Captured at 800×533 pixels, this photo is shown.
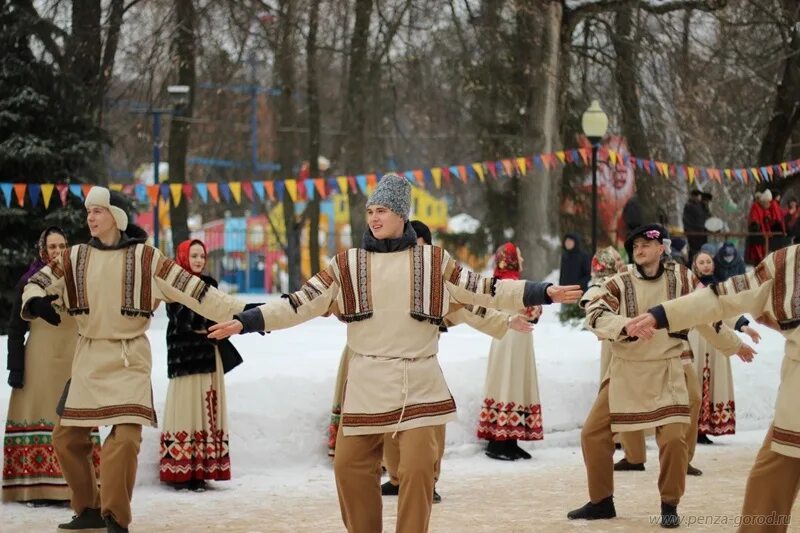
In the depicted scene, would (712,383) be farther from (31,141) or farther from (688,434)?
(31,141)

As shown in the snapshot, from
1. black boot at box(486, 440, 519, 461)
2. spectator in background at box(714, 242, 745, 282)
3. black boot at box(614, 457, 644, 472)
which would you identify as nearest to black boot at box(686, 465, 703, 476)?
black boot at box(614, 457, 644, 472)

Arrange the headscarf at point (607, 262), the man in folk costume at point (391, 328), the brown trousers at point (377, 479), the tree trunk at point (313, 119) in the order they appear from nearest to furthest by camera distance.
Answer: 1. the brown trousers at point (377, 479)
2. the man in folk costume at point (391, 328)
3. the headscarf at point (607, 262)
4. the tree trunk at point (313, 119)

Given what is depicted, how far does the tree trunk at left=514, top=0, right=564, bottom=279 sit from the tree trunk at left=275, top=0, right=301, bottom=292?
3.90 metres

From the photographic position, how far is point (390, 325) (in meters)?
6.39

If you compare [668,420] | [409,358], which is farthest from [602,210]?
[409,358]

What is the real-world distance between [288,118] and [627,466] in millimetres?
16314

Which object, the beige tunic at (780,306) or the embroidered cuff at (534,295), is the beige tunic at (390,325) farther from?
the beige tunic at (780,306)

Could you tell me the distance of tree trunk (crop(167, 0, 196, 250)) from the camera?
21.2 meters

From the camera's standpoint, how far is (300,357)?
43.9 feet

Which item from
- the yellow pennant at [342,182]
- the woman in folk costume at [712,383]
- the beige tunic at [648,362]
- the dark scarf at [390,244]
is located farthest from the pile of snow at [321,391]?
the dark scarf at [390,244]

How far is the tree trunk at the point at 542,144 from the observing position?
2255cm

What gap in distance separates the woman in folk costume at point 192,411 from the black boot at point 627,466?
118 inches

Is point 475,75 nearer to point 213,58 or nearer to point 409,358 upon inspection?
point 213,58

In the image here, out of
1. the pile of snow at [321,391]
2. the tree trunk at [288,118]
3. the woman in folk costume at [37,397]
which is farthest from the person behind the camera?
the tree trunk at [288,118]
